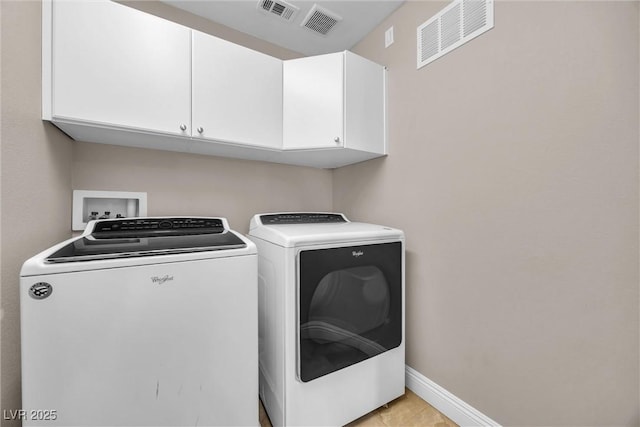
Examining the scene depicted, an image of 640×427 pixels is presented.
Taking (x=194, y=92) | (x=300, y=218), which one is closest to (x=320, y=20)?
(x=194, y=92)

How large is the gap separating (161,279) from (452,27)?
1.85 m

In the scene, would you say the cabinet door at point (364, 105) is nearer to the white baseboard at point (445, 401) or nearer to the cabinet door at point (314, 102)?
the cabinet door at point (314, 102)

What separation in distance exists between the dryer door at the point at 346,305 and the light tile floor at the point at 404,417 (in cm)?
35

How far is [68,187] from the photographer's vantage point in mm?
1372

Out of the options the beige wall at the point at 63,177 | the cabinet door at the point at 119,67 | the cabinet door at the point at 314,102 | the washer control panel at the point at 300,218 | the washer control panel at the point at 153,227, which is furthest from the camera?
the washer control panel at the point at 300,218

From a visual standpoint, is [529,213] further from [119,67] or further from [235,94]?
[119,67]

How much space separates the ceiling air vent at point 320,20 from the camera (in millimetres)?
1685

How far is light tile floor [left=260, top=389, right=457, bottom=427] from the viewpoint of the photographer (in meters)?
1.34

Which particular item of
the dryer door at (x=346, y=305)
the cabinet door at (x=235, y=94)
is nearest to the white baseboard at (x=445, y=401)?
the dryer door at (x=346, y=305)

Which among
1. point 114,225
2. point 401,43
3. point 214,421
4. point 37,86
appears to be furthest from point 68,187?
point 401,43

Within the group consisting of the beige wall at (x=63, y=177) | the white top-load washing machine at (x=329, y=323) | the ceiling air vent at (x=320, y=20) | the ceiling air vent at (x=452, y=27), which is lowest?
the white top-load washing machine at (x=329, y=323)

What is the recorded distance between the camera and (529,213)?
3.56 ft

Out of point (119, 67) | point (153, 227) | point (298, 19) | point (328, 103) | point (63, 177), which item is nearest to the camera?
point (119, 67)

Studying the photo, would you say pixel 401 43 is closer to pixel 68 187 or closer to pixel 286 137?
pixel 286 137
